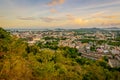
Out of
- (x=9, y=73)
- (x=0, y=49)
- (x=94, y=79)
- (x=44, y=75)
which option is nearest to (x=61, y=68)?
(x=94, y=79)

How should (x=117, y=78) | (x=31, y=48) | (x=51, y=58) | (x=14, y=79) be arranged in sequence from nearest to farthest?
(x=14, y=79), (x=117, y=78), (x=51, y=58), (x=31, y=48)

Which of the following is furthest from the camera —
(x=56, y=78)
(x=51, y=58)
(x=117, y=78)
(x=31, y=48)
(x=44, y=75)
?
(x=31, y=48)

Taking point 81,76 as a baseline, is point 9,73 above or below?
above

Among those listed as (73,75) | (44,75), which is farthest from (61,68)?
(44,75)

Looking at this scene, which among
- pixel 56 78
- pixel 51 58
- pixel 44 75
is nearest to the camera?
pixel 44 75

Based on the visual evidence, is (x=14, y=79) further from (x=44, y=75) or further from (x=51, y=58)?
(x=51, y=58)

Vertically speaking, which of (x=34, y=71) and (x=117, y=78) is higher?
(x=34, y=71)

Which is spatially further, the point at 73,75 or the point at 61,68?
the point at 61,68

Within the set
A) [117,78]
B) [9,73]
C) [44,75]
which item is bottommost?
[117,78]

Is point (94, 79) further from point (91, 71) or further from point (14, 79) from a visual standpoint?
point (14, 79)
